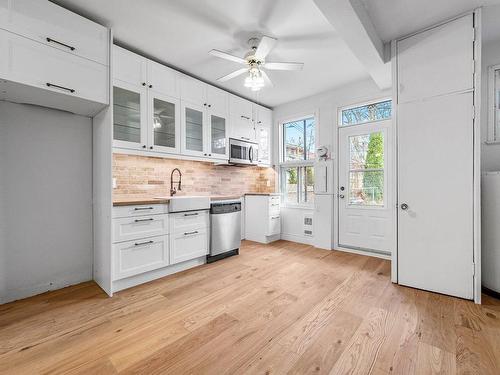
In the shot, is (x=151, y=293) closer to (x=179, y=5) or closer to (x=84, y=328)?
(x=84, y=328)

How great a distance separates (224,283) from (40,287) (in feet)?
5.99

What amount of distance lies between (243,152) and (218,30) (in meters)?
1.97

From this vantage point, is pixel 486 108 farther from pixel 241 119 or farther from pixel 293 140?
pixel 241 119

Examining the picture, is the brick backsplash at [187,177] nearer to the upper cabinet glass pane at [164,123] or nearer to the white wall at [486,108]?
the upper cabinet glass pane at [164,123]

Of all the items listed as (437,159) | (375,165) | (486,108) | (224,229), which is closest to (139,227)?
(224,229)

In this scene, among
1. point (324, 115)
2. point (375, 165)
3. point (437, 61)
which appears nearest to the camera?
point (437, 61)

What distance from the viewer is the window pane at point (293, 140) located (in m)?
4.48

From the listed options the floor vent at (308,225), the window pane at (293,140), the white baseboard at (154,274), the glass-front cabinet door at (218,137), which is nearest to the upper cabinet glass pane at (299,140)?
the window pane at (293,140)

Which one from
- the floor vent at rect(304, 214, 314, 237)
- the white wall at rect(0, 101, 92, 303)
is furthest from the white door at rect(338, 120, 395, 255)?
the white wall at rect(0, 101, 92, 303)

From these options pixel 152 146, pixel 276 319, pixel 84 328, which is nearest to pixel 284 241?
pixel 276 319

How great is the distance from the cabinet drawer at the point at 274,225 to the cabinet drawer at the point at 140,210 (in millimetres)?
2064

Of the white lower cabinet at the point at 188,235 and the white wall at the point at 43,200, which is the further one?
the white lower cabinet at the point at 188,235

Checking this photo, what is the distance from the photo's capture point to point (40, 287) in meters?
2.31

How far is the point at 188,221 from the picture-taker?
2.92 metres
